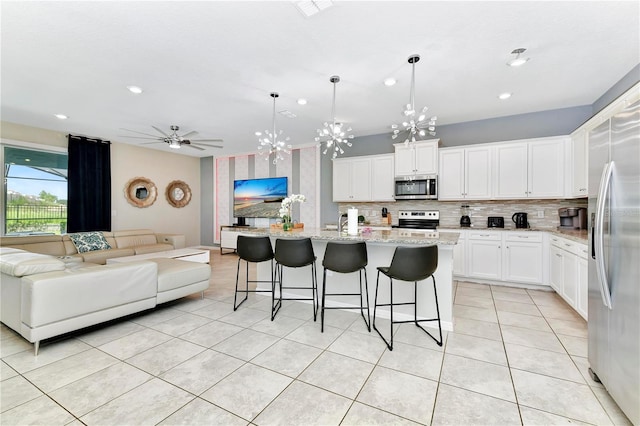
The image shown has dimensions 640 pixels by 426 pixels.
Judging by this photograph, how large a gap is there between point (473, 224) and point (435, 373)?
3.60m

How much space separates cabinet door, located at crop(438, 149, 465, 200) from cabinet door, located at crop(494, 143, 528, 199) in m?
0.51

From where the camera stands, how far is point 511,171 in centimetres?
434

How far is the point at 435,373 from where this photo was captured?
2.03 metres

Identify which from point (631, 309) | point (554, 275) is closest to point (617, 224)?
point (631, 309)

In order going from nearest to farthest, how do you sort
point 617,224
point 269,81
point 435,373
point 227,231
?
point 617,224, point 435,373, point 269,81, point 227,231

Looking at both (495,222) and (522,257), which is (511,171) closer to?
(495,222)

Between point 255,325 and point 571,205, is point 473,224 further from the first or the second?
point 255,325

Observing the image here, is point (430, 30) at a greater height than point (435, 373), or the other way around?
point (430, 30)

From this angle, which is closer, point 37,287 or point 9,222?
point 37,287

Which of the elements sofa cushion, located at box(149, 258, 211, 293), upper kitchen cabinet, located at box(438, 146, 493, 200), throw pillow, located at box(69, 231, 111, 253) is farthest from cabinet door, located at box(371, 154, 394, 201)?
throw pillow, located at box(69, 231, 111, 253)

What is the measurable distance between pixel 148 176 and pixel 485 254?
25.2ft

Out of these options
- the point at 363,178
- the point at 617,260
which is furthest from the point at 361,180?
the point at 617,260

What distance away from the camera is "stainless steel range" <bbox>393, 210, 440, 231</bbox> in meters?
5.10

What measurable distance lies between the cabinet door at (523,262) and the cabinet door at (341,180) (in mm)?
2909
